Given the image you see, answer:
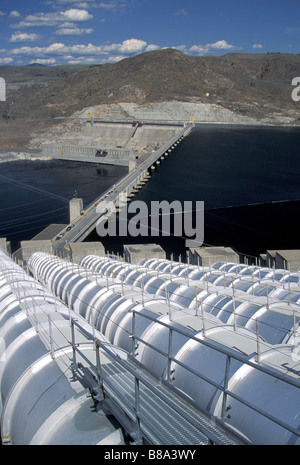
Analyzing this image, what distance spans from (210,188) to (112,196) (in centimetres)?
1022

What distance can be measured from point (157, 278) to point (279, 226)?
21.3 m

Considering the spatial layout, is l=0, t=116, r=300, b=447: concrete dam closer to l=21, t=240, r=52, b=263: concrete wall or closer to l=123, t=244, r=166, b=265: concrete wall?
l=123, t=244, r=166, b=265: concrete wall

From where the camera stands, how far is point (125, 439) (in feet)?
10.1

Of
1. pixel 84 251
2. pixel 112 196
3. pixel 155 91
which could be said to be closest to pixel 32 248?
pixel 84 251

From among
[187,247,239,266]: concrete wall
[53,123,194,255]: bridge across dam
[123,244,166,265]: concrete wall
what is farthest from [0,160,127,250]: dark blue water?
[187,247,239,266]: concrete wall

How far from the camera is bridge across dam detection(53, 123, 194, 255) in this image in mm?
29206

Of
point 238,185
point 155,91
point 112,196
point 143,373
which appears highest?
point 155,91

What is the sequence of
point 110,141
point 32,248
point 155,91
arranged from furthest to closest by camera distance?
point 155,91 < point 110,141 < point 32,248

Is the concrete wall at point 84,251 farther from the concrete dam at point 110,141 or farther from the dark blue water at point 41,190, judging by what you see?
the concrete dam at point 110,141

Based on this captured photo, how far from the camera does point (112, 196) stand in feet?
128

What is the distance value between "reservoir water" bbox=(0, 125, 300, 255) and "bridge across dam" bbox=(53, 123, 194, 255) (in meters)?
1.12

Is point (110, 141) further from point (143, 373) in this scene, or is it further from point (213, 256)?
point (143, 373)

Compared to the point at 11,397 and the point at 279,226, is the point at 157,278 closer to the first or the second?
the point at 11,397
